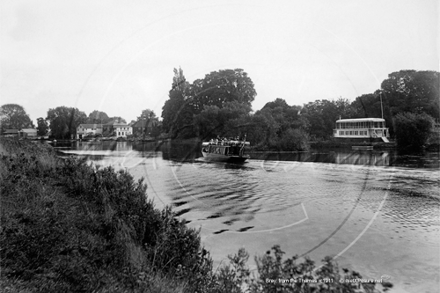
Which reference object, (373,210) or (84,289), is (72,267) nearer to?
(84,289)

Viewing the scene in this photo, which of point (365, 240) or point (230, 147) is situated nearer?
point (365, 240)

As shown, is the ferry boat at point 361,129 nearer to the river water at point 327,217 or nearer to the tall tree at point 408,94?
the tall tree at point 408,94

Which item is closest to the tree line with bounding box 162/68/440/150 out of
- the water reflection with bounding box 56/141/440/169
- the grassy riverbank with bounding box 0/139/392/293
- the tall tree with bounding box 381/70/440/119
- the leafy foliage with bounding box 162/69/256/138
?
the tall tree with bounding box 381/70/440/119

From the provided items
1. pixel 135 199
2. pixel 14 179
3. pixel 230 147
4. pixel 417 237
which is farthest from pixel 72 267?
pixel 230 147

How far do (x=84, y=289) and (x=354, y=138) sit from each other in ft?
211

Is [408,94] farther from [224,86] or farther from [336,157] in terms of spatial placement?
[224,86]

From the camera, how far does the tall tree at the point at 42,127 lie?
96556mm

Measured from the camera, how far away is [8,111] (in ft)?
231

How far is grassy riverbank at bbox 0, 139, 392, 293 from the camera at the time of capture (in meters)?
4.98

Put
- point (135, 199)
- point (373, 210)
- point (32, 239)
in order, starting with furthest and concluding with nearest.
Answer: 1. point (373, 210)
2. point (135, 199)
3. point (32, 239)

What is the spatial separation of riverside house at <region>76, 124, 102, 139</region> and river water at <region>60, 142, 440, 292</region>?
152 feet

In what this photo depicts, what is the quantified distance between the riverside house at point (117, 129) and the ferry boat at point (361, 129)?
158 ft

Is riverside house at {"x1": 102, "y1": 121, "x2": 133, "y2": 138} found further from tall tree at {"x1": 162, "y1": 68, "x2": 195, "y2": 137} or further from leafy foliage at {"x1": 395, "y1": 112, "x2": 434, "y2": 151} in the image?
leafy foliage at {"x1": 395, "y1": 112, "x2": 434, "y2": 151}

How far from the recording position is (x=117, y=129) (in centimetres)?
7781
